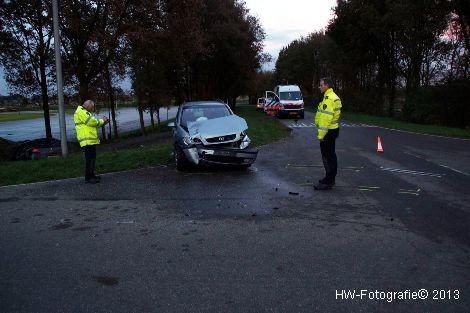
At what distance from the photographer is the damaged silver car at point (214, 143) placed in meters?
9.61

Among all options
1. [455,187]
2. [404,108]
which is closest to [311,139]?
[455,187]

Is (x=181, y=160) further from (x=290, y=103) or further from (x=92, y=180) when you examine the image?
(x=290, y=103)

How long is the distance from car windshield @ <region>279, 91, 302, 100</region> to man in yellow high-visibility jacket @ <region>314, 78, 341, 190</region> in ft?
88.9

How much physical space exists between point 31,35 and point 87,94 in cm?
445

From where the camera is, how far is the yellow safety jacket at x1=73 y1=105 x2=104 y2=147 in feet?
29.9

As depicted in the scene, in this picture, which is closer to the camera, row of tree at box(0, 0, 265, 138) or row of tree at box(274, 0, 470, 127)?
row of tree at box(0, 0, 265, 138)

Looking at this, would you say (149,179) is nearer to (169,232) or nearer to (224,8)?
(169,232)

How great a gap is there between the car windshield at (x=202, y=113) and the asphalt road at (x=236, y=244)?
201 cm

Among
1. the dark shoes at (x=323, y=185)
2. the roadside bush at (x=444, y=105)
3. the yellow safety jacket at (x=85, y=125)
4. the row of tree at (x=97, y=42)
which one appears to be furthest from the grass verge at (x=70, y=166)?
the roadside bush at (x=444, y=105)

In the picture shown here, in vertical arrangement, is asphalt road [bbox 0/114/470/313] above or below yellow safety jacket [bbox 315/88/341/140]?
below

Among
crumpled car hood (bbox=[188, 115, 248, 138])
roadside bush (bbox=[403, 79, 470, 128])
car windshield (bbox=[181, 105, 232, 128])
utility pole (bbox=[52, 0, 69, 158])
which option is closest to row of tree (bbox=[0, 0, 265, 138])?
utility pole (bbox=[52, 0, 69, 158])

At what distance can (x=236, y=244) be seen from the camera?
5.20 metres

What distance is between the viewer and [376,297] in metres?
3.82

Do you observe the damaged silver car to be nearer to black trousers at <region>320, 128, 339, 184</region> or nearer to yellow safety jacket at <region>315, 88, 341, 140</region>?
black trousers at <region>320, 128, 339, 184</region>
